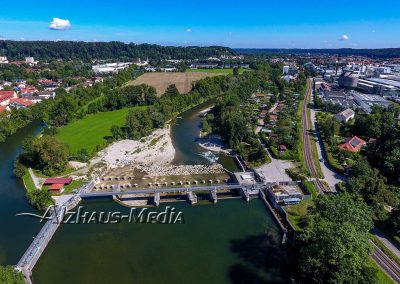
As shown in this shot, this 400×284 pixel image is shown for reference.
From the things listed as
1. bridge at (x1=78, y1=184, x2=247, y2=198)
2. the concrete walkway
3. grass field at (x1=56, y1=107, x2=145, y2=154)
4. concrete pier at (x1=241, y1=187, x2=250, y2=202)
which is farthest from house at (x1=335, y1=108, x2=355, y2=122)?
grass field at (x1=56, y1=107, x2=145, y2=154)

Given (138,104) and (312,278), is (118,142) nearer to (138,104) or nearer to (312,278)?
(138,104)

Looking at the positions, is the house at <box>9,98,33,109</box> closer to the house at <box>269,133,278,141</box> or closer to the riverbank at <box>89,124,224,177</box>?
the riverbank at <box>89,124,224,177</box>

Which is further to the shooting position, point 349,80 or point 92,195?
point 349,80

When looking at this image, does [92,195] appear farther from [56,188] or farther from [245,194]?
[245,194]

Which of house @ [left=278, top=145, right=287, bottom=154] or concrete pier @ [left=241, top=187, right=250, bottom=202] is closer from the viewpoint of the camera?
concrete pier @ [left=241, top=187, right=250, bottom=202]

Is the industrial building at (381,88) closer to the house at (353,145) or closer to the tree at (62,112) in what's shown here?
the house at (353,145)

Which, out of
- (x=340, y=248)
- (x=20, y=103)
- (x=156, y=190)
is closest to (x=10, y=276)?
(x=156, y=190)
